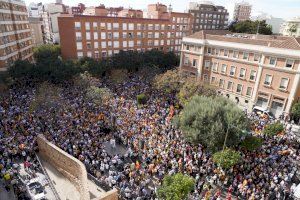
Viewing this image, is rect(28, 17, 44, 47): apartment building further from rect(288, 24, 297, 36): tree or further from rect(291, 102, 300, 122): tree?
rect(288, 24, 297, 36): tree

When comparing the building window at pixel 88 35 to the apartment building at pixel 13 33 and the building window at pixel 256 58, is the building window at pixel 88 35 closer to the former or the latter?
the apartment building at pixel 13 33

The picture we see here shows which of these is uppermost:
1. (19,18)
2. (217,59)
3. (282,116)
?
(19,18)

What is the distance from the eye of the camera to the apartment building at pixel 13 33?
4334 centimetres

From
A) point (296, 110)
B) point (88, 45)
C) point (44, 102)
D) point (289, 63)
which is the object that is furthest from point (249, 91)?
point (88, 45)

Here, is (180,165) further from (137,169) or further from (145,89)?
(145,89)

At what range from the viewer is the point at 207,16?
97.8 meters

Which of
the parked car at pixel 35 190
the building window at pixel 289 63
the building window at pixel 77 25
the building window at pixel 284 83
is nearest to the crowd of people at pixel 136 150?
the parked car at pixel 35 190

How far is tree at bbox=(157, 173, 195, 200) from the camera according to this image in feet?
51.8

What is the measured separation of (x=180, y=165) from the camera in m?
21.3

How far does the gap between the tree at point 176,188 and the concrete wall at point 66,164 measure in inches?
242

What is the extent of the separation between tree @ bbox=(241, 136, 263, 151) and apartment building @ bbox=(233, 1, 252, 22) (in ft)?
458

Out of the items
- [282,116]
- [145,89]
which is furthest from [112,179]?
[282,116]

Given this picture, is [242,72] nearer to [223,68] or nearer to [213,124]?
[223,68]

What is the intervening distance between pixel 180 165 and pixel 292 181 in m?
10.3
